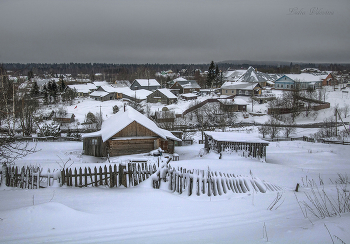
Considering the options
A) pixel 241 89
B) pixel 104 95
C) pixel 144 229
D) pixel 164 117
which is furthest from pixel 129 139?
pixel 104 95

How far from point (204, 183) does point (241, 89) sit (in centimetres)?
6091

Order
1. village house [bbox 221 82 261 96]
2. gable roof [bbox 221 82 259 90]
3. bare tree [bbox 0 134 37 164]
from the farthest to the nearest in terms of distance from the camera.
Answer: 1. gable roof [bbox 221 82 259 90]
2. village house [bbox 221 82 261 96]
3. bare tree [bbox 0 134 37 164]

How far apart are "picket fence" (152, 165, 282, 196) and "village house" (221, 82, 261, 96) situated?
56.3 m

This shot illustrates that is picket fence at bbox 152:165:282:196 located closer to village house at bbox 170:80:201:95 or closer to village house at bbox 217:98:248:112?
village house at bbox 217:98:248:112

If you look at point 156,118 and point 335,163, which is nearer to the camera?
point 335,163

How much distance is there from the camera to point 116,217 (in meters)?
6.38

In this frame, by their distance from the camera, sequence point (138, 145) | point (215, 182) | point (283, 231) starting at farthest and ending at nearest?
point (138, 145), point (215, 182), point (283, 231)

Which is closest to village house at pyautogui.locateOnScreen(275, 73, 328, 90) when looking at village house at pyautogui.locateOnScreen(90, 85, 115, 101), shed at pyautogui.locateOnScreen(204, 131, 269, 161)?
village house at pyautogui.locateOnScreen(90, 85, 115, 101)

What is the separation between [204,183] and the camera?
8.67 meters

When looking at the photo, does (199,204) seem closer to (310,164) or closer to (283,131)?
(310,164)

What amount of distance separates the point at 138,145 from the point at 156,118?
22.7 m

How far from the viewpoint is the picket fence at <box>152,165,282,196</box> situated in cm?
866

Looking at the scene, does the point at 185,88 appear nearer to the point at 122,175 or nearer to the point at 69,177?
the point at 122,175

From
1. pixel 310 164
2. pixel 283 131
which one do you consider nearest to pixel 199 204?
pixel 310 164
